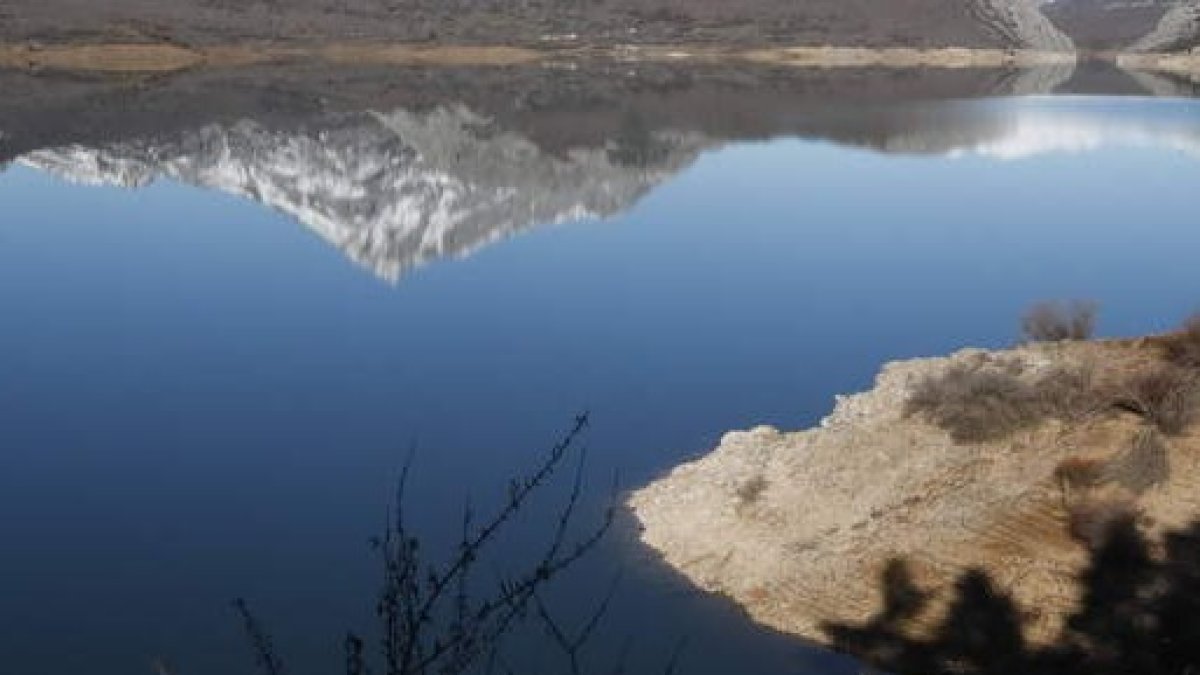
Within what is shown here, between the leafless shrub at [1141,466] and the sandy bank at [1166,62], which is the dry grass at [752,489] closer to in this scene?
the leafless shrub at [1141,466]

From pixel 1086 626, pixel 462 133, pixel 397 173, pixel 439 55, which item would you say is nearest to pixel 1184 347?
pixel 1086 626

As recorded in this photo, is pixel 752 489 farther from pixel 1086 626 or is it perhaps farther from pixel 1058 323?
pixel 1058 323

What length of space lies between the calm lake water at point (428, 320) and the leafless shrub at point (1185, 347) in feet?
14.9

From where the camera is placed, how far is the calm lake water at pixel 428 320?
13.8m

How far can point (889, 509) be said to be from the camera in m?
14.4

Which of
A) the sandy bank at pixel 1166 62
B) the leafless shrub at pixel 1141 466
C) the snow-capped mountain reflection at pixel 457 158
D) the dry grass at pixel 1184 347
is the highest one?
the dry grass at pixel 1184 347

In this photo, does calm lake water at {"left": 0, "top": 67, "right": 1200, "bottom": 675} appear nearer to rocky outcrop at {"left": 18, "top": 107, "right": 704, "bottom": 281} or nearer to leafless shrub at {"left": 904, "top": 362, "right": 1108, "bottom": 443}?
rocky outcrop at {"left": 18, "top": 107, "right": 704, "bottom": 281}

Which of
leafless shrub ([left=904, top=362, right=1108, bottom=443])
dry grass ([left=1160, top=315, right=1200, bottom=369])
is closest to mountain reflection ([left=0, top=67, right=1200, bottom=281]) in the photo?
leafless shrub ([left=904, top=362, right=1108, bottom=443])

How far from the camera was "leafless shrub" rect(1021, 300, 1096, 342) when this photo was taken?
19.9m

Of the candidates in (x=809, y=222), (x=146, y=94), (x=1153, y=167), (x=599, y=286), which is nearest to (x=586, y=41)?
(x=146, y=94)

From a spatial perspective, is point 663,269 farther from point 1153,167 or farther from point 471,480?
point 1153,167

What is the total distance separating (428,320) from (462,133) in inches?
1072

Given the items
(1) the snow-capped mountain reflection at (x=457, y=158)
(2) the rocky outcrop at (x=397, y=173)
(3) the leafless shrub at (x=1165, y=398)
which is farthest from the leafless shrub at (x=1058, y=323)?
(2) the rocky outcrop at (x=397, y=173)

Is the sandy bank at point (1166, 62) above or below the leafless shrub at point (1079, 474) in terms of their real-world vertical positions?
below
